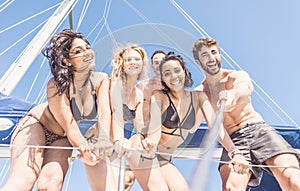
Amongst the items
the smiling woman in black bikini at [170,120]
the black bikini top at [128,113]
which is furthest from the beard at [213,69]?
the black bikini top at [128,113]

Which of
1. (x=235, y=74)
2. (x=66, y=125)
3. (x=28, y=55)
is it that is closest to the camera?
(x=66, y=125)

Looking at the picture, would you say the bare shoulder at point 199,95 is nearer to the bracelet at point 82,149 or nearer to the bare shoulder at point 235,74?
the bare shoulder at point 235,74

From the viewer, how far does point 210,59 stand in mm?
2385

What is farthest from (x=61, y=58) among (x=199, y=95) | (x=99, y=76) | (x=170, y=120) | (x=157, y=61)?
(x=199, y=95)

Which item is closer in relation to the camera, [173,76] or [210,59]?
[173,76]

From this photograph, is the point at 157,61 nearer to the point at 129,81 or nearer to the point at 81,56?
the point at 129,81

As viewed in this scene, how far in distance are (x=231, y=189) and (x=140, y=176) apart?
63 centimetres

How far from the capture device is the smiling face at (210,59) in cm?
236

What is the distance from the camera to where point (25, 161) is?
1.92 m

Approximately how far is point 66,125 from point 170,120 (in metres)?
0.57

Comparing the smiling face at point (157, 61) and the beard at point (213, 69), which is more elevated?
the smiling face at point (157, 61)

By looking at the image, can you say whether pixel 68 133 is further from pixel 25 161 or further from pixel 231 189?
pixel 231 189

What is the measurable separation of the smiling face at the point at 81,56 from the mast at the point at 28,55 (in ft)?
4.90

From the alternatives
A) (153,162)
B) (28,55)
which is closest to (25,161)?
(153,162)
